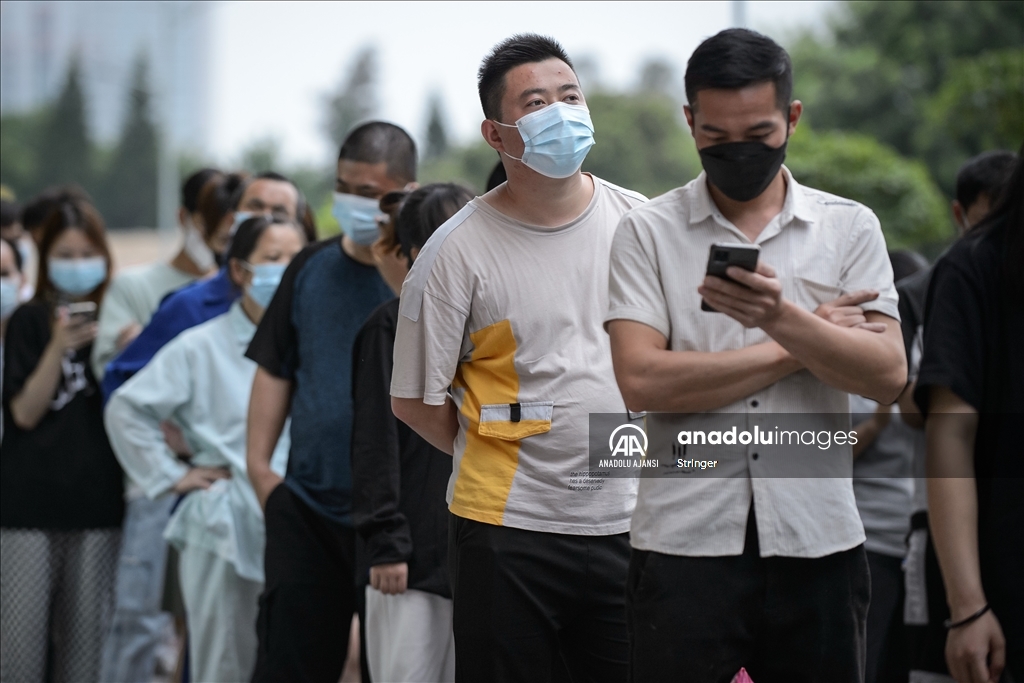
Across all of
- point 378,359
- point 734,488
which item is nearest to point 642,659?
point 734,488

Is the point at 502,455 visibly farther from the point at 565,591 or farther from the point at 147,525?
the point at 147,525

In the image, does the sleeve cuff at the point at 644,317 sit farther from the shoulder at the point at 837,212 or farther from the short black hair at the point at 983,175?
the short black hair at the point at 983,175

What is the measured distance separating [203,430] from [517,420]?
2358 millimetres

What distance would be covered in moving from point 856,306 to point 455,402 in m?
1.10

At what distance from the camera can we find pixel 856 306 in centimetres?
235

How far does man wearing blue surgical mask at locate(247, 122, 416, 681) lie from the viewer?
402 cm

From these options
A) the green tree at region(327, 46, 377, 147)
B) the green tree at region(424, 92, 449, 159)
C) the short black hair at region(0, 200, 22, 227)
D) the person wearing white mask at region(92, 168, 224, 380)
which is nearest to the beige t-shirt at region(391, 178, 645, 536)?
the person wearing white mask at region(92, 168, 224, 380)

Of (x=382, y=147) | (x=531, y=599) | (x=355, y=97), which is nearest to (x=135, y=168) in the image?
(x=355, y=97)

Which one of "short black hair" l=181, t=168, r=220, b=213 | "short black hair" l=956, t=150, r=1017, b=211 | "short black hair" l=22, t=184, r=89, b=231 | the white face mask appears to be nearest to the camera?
"short black hair" l=956, t=150, r=1017, b=211

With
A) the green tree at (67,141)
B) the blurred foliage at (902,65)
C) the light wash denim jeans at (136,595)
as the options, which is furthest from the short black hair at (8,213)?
the green tree at (67,141)

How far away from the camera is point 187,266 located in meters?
6.24

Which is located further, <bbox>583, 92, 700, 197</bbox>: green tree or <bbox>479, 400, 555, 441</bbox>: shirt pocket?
<bbox>583, 92, 700, 197</bbox>: green tree

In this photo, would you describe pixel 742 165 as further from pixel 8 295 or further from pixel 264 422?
pixel 8 295

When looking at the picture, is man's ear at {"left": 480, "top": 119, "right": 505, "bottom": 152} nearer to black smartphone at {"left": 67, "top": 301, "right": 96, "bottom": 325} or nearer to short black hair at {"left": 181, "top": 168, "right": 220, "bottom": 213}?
black smartphone at {"left": 67, "top": 301, "right": 96, "bottom": 325}
